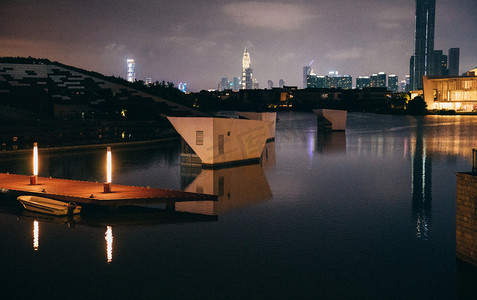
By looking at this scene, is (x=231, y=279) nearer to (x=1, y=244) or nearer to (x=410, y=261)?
(x=410, y=261)

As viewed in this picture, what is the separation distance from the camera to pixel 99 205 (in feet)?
73.2

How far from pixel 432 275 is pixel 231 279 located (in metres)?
5.76

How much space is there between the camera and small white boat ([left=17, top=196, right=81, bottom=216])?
817 inches

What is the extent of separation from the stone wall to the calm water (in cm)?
54

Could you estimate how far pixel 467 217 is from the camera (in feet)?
44.0

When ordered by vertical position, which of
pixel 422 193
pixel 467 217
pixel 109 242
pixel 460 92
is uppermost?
pixel 460 92

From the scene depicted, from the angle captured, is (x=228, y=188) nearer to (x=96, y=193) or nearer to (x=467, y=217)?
(x=96, y=193)

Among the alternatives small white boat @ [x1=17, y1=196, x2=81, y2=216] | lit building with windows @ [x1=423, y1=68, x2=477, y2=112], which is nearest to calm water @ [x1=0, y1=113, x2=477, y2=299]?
small white boat @ [x1=17, y1=196, x2=81, y2=216]

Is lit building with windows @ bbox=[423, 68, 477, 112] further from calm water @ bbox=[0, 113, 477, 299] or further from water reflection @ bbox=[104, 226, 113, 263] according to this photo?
water reflection @ bbox=[104, 226, 113, 263]

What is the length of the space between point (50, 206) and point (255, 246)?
1011cm

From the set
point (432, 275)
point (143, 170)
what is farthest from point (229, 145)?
point (432, 275)

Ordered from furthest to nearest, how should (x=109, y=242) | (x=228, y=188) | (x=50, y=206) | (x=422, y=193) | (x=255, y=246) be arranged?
(x=228, y=188) → (x=422, y=193) → (x=50, y=206) → (x=109, y=242) → (x=255, y=246)

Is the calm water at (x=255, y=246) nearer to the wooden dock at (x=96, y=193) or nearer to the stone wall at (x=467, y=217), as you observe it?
the stone wall at (x=467, y=217)

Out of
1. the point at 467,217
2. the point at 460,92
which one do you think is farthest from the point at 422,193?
the point at 460,92
